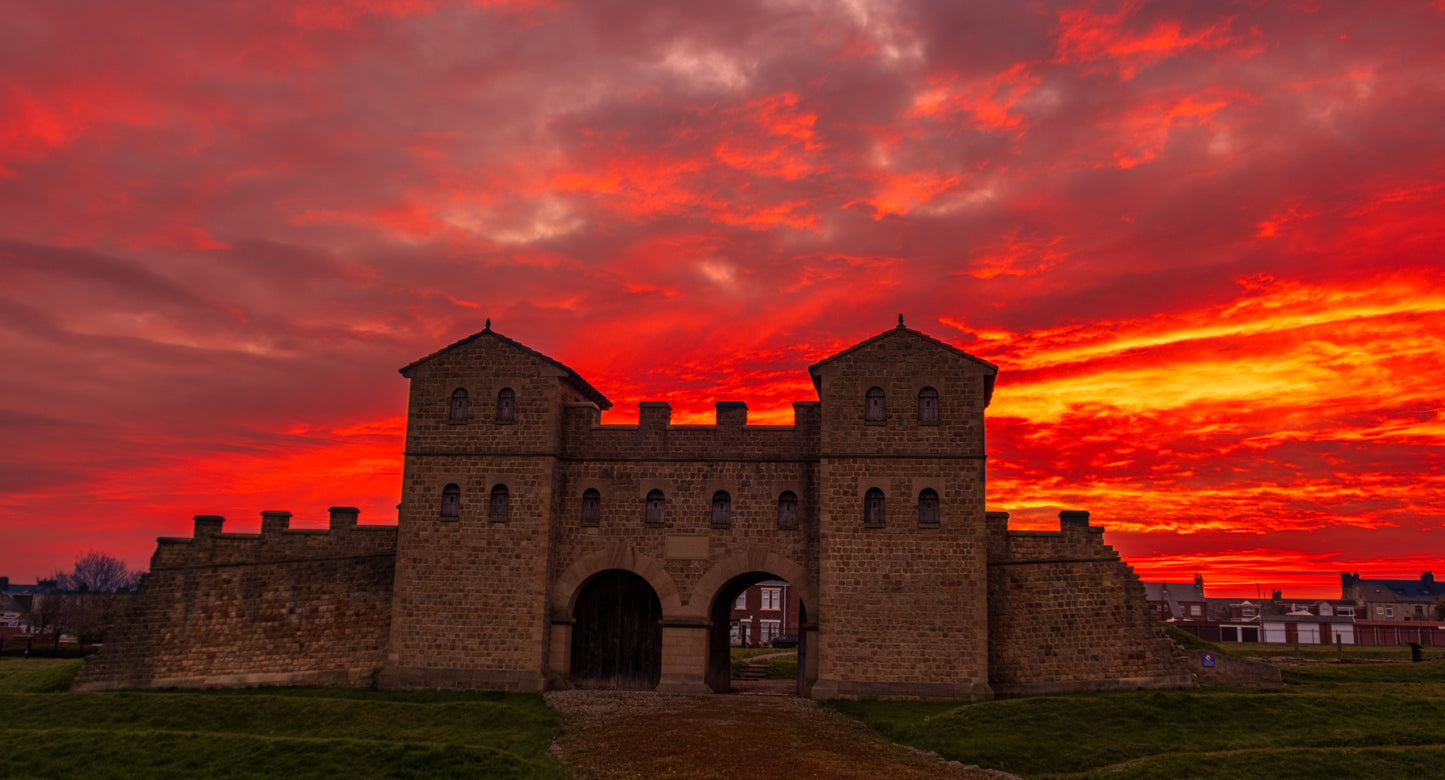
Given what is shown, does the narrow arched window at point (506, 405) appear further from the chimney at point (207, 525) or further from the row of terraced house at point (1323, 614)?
the row of terraced house at point (1323, 614)

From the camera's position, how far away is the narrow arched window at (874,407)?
30.0 metres

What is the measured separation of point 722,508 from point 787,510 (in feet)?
6.50

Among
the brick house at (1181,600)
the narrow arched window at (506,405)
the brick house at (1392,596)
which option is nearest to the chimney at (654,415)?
the narrow arched window at (506,405)

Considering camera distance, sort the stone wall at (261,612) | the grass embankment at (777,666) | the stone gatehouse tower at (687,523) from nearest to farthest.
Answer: the stone gatehouse tower at (687,523)
the stone wall at (261,612)
the grass embankment at (777,666)

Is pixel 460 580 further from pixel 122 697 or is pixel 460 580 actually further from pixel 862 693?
pixel 862 693

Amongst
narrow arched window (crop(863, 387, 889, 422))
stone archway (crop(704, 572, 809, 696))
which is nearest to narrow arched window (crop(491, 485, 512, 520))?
stone archway (crop(704, 572, 809, 696))

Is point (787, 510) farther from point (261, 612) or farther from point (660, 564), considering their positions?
point (261, 612)

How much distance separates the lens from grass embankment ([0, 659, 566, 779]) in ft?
66.6

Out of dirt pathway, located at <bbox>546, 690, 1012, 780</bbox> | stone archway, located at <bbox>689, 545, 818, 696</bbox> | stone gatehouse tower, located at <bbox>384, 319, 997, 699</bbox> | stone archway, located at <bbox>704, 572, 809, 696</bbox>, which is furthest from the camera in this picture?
stone archway, located at <bbox>704, 572, 809, 696</bbox>

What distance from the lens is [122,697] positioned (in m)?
27.3

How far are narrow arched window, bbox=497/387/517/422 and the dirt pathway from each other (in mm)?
8800

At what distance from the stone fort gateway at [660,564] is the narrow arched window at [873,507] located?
Answer: 0.07 meters

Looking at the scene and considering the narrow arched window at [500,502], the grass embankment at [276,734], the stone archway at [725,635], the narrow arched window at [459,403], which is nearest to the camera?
the grass embankment at [276,734]

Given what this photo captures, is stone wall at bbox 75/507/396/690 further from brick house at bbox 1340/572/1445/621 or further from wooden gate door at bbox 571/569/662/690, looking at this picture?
brick house at bbox 1340/572/1445/621
